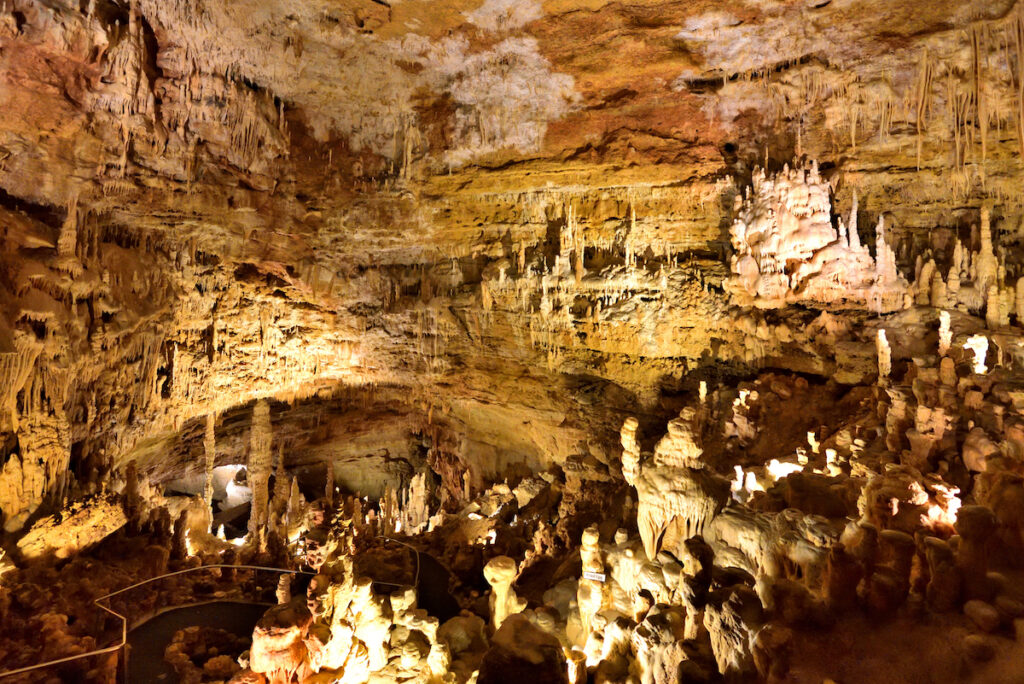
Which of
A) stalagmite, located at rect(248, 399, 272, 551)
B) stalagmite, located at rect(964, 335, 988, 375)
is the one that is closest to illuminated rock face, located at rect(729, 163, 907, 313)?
stalagmite, located at rect(964, 335, 988, 375)

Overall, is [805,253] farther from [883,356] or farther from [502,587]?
[502,587]

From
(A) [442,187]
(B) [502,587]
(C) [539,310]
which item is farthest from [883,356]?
(A) [442,187]

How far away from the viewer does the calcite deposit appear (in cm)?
528

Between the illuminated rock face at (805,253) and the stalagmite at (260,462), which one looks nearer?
the illuminated rock face at (805,253)

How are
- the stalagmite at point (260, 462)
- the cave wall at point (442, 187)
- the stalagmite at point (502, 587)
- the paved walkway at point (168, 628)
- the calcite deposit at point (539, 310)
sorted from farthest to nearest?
Answer: 1. the stalagmite at point (260, 462)
2. the cave wall at point (442, 187)
3. the stalagmite at point (502, 587)
4. the paved walkway at point (168, 628)
5. the calcite deposit at point (539, 310)

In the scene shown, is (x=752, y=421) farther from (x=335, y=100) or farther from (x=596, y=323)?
(x=335, y=100)

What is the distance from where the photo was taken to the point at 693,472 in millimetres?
6594

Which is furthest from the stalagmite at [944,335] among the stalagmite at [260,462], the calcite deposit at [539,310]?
the stalagmite at [260,462]

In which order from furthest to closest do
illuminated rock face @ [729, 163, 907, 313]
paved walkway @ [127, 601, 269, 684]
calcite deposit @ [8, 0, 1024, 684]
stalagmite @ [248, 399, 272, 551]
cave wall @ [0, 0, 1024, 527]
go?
stalagmite @ [248, 399, 272, 551] < illuminated rock face @ [729, 163, 907, 313] < cave wall @ [0, 0, 1024, 527] < paved walkway @ [127, 601, 269, 684] < calcite deposit @ [8, 0, 1024, 684]

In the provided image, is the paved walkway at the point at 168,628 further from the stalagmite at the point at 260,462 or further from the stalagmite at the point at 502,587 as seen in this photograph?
the stalagmite at the point at 260,462

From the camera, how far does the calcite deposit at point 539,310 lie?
5277 millimetres

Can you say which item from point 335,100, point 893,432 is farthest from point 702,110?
point 335,100

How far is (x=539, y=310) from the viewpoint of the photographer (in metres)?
10.8

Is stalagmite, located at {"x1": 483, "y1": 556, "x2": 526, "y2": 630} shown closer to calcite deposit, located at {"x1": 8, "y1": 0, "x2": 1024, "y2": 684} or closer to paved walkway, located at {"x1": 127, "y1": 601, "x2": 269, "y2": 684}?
calcite deposit, located at {"x1": 8, "y1": 0, "x2": 1024, "y2": 684}
